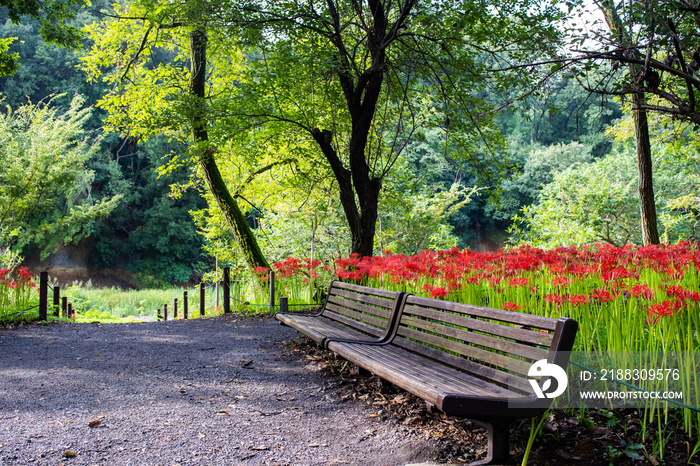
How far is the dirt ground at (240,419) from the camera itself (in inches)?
90.4

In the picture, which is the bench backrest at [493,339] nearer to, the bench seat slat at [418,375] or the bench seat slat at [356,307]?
the bench seat slat at [418,375]

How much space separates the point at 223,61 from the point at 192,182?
287 cm

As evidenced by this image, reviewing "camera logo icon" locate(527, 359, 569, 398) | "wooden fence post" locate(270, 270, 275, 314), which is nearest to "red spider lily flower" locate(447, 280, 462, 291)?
"camera logo icon" locate(527, 359, 569, 398)

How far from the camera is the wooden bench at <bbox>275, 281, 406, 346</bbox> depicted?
148 inches

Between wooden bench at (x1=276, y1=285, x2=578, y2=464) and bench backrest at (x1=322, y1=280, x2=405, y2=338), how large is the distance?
1.08 ft

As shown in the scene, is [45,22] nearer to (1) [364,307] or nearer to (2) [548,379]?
(1) [364,307]

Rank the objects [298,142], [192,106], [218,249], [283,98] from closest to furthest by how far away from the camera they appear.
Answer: [192,106] → [283,98] → [298,142] → [218,249]

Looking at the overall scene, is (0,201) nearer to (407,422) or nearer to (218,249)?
(218,249)

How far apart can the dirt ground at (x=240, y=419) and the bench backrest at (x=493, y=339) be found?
347 millimetres

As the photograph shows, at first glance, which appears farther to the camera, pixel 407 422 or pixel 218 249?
pixel 218 249

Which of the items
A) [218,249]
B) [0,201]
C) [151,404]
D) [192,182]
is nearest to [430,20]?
[151,404]

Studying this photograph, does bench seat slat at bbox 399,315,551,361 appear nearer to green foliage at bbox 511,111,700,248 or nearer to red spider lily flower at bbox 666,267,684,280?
red spider lily flower at bbox 666,267,684,280

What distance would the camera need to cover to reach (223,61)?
10289 mm

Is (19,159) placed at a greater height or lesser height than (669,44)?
greater
